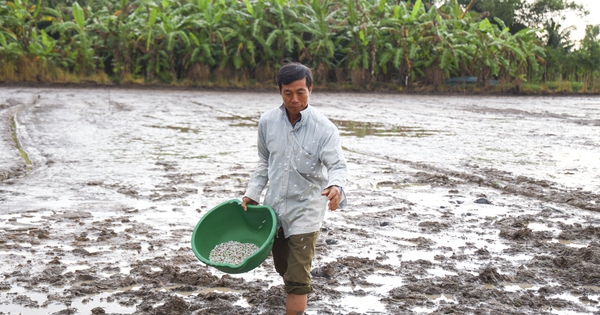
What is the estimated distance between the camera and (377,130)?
39.5 ft

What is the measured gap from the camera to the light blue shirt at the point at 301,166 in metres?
3.48

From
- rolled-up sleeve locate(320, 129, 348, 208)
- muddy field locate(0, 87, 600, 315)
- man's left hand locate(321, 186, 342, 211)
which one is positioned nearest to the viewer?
man's left hand locate(321, 186, 342, 211)

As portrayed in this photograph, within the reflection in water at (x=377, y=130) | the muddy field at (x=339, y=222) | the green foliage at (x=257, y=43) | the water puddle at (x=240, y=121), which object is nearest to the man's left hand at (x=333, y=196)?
the muddy field at (x=339, y=222)

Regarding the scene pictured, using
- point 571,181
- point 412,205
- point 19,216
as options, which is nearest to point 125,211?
point 19,216

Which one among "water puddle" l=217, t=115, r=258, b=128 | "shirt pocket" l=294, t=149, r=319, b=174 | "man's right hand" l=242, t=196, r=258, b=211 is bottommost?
"water puddle" l=217, t=115, r=258, b=128

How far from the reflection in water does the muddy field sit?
0.06 m

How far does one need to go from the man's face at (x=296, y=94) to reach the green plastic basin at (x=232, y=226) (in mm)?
492

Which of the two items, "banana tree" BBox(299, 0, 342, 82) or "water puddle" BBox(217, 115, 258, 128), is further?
"banana tree" BBox(299, 0, 342, 82)

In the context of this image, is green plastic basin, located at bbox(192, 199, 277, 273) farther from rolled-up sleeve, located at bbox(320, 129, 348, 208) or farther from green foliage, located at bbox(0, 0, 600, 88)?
green foliage, located at bbox(0, 0, 600, 88)

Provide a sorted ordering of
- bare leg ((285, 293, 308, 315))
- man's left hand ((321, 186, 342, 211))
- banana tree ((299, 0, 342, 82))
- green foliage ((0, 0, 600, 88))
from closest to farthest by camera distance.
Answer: man's left hand ((321, 186, 342, 211))
bare leg ((285, 293, 308, 315))
green foliage ((0, 0, 600, 88))
banana tree ((299, 0, 342, 82))

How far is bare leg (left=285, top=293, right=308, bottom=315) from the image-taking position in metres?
3.47

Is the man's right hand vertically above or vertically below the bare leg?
above

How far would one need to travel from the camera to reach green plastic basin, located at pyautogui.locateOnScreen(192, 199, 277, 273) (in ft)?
11.9

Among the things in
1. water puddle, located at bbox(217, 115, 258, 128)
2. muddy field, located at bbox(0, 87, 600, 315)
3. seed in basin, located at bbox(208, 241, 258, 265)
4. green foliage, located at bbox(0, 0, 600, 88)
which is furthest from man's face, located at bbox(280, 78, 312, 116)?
green foliage, located at bbox(0, 0, 600, 88)
